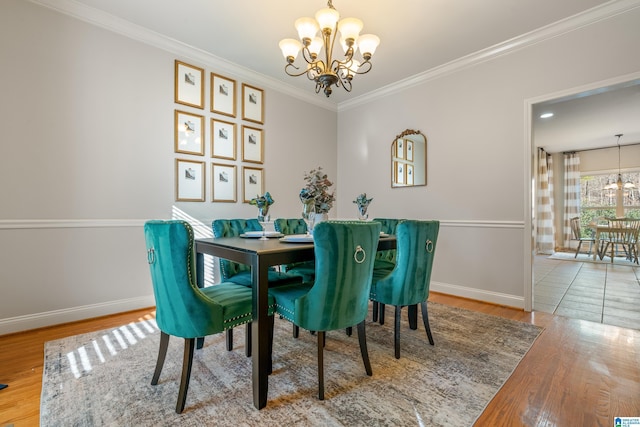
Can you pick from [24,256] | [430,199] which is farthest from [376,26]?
[24,256]

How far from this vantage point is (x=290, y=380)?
65.5 inches

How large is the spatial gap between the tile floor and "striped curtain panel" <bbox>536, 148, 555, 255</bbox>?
5.66 feet

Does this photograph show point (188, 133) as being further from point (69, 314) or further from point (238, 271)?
point (69, 314)

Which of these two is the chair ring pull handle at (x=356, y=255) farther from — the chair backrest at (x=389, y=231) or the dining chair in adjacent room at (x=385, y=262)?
the chair backrest at (x=389, y=231)

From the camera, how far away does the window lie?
22.0 ft

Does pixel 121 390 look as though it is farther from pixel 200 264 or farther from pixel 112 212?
pixel 112 212

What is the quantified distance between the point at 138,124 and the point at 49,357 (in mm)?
2040

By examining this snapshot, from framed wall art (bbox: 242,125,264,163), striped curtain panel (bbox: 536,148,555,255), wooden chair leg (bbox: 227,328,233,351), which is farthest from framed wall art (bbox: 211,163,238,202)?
striped curtain panel (bbox: 536,148,555,255)

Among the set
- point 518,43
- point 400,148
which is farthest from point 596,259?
point 518,43

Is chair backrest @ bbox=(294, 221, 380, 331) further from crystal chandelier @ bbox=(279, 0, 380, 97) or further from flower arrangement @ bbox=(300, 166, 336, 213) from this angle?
crystal chandelier @ bbox=(279, 0, 380, 97)

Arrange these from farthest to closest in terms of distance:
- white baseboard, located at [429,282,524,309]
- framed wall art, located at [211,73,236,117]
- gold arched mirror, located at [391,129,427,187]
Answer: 1. gold arched mirror, located at [391,129,427,187]
2. framed wall art, located at [211,73,236,117]
3. white baseboard, located at [429,282,524,309]

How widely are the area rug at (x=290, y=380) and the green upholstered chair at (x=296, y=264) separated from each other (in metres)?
0.48

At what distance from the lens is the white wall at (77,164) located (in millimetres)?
2275

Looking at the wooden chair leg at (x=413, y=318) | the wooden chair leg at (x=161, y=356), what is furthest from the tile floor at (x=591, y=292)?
the wooden chair leg at (x=161, y=356)
